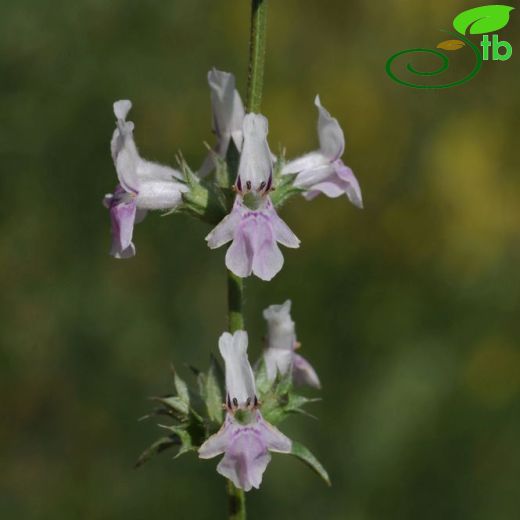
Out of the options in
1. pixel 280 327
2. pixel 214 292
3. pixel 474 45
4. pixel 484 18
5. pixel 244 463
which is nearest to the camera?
pixel 244 463

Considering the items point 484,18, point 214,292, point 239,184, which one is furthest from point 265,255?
point 214,292

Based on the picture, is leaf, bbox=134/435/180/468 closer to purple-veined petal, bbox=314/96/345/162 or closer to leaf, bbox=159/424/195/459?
leaf, bbox=159/424/195/459

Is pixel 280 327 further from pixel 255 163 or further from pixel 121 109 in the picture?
pixel 121 109

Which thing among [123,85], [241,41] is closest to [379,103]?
[241,41]

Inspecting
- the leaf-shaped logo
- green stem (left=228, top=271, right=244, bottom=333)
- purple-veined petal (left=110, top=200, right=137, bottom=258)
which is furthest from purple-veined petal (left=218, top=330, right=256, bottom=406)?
the leaf-shaped logo

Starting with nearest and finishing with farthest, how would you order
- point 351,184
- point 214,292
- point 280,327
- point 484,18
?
point 351,184, point 280,327, point 484,18, point 214,292

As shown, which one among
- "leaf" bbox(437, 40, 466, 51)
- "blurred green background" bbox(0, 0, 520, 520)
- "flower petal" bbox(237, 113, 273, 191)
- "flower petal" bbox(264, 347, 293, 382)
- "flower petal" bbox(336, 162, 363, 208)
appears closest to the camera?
"flower petal" bbox(237, 113, 273, 191)

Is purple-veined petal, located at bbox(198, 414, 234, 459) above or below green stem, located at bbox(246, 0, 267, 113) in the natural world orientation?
below
